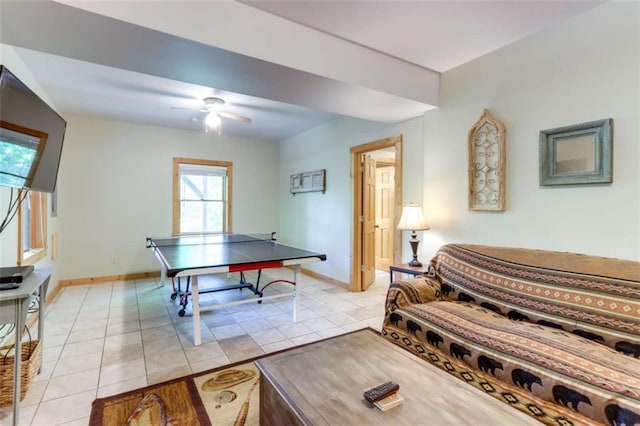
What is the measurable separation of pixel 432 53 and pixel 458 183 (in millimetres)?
1208

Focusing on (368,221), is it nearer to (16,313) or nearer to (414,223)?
(414,223)

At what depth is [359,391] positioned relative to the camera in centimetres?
123

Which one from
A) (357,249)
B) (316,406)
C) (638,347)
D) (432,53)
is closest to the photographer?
(316,406)

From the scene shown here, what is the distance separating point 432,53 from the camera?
271 cm

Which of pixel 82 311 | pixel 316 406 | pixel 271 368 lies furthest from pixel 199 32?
pixel 82 311

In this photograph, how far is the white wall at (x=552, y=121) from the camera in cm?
196

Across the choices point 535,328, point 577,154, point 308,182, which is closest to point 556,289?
point 535,328

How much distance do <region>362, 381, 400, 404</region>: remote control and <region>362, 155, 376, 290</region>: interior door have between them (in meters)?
3.23

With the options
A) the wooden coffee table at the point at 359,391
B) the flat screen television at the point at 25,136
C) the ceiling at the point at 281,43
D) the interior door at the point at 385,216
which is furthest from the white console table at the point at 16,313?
the interior door at the point at 385,216

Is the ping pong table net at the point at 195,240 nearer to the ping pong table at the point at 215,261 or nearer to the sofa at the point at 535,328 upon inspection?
the ping pong table at the point at 215,261

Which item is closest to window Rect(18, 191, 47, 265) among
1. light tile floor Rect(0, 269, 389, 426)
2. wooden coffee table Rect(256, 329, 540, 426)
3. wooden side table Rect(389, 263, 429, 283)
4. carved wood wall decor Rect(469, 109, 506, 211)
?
light tile floor Rect(0, 269, 389, 426)

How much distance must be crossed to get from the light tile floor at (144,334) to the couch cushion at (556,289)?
4.01ft

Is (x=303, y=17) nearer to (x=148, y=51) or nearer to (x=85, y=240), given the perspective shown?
(x=148, y=51)

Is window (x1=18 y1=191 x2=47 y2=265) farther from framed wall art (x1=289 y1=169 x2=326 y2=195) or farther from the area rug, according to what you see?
framed wall art (x1=289 y1=169 x2=326 y2=195)
